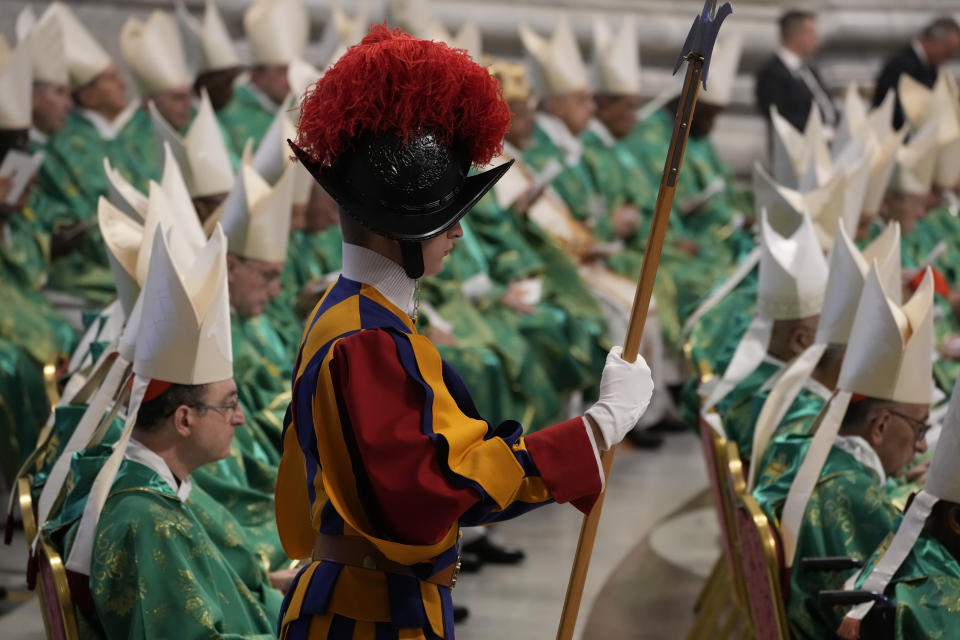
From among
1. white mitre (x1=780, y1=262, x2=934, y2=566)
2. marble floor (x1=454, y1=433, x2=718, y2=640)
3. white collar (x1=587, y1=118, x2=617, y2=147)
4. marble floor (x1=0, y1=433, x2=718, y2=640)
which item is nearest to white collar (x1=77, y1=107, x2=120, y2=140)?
marble floor (x1=0, y1=433, x2=718, y2=640)

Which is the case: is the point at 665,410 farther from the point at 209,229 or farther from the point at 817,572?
the point at 817,572

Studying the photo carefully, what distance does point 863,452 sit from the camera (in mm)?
3465

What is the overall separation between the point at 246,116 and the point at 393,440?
16.1 feet

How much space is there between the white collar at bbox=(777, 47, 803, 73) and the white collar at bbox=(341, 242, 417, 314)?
7322mm

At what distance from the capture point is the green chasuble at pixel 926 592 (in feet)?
9.50

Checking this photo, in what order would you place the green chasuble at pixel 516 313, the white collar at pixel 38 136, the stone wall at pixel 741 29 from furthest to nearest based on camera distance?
the stone wall at pixel 741 29 → the green chasuble at pixel 516 313 → the white collar at pixel 38 136

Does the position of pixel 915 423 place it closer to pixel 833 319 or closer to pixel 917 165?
pixel 833 319

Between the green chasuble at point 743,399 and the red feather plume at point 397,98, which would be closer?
the red feather plume at point 397,98

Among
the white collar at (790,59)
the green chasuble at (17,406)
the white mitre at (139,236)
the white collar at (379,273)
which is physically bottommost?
the green chasuble at (17,406)

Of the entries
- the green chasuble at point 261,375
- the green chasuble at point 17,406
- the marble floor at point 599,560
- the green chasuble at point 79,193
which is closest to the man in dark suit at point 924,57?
the marble floor at point 599,560

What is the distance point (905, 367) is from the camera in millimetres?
3377

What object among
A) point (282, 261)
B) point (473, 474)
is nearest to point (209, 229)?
point (282, 261)

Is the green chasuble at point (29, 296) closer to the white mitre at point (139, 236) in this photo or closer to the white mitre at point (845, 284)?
the white mitre at point (139, 236)

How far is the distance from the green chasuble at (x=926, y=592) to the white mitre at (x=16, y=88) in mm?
4031
